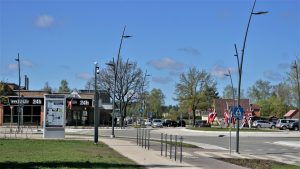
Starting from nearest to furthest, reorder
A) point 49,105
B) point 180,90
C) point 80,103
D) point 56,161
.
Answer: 1. point 56,161
2. point 49,105
3. point 80,103
4. point 180,90

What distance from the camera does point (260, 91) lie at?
17275 centimetres

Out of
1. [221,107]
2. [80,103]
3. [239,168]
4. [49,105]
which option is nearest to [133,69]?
[80,103]

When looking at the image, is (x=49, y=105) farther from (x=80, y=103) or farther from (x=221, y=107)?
(x=221, y=107)

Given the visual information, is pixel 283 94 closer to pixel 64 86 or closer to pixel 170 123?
pixel 170 123

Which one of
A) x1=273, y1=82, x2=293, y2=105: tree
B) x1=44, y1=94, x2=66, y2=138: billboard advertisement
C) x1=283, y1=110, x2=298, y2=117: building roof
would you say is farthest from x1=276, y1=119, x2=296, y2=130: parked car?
x1=44, y1=94, x2=66, y2=138: billboard advertisement

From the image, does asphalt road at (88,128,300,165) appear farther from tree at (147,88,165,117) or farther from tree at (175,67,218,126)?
tree at (147,88,165,117)

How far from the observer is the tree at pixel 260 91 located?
17088cm

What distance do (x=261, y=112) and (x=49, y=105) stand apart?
121m

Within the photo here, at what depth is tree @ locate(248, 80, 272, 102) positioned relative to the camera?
17088cm

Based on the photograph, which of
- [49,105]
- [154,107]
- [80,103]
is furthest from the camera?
[154,107]

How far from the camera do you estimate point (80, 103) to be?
86.4 meters

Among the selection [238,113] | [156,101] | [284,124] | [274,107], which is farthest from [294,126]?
[156,101]

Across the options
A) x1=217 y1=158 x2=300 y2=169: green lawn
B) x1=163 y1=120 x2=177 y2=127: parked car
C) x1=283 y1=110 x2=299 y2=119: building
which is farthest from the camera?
x1=283 y1=110 x2=299 y2=119: building

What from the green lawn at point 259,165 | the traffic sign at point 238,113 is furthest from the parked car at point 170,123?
the green lawn at point 259,165
